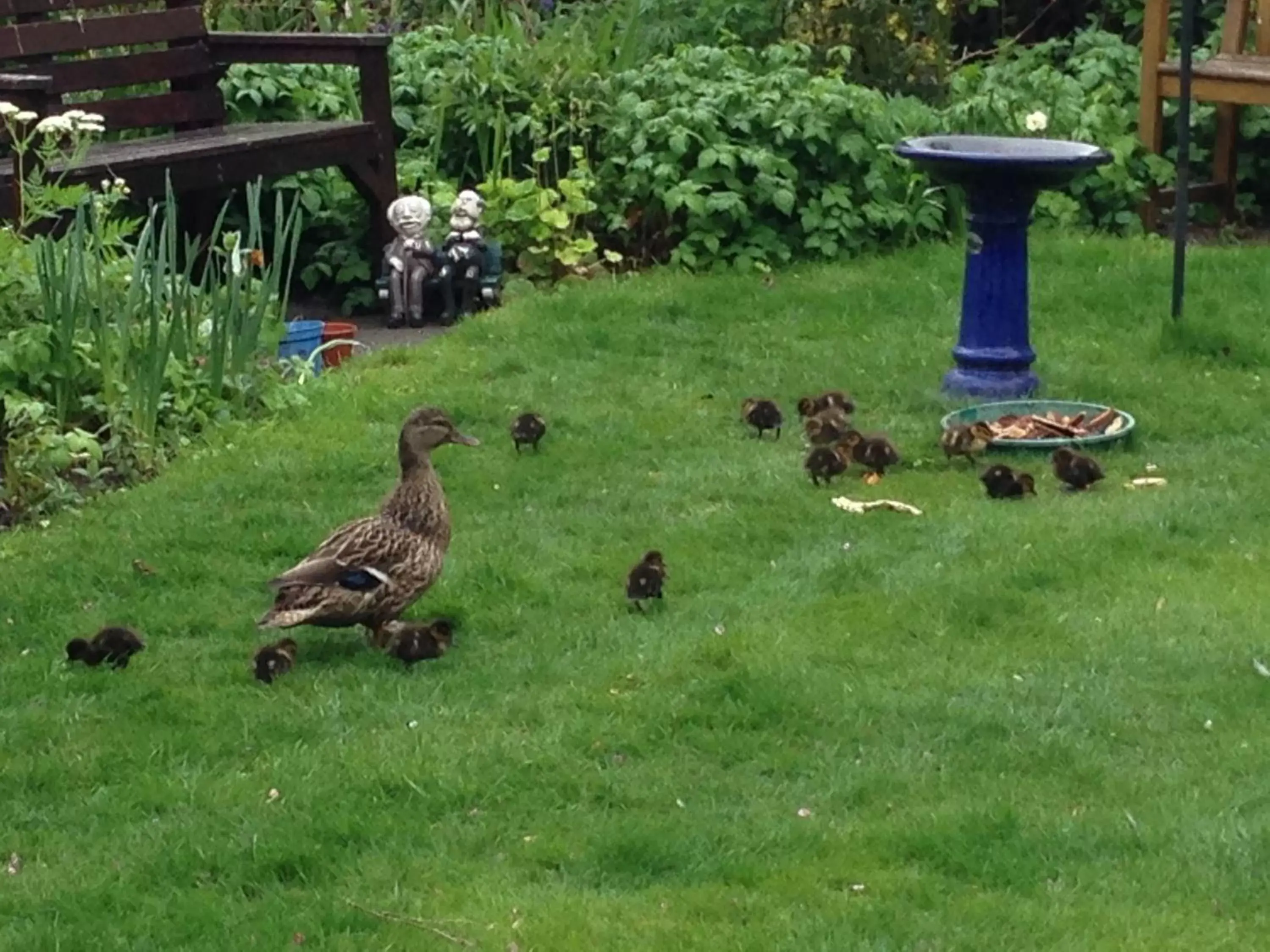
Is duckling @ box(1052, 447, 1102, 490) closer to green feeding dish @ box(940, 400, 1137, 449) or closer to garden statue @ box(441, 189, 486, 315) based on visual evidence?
green feeding dish @ box(940, 400, 1137, 449)

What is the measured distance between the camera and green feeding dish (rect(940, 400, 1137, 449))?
8.38 m

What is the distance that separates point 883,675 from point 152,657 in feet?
7.10

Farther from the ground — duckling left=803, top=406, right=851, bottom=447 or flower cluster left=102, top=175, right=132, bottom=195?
flower cluster left=102, top=175, right=132, bottom=195

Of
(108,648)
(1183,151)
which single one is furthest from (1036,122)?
(108,648)

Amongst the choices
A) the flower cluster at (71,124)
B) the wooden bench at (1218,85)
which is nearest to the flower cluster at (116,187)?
the flower cluster at (71,124)

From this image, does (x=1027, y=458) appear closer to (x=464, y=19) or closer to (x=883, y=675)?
(x=883, y=675)

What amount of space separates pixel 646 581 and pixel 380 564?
2.79 feet

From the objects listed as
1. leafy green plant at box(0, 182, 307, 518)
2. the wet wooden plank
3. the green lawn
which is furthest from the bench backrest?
the green lawn

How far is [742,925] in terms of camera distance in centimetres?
472

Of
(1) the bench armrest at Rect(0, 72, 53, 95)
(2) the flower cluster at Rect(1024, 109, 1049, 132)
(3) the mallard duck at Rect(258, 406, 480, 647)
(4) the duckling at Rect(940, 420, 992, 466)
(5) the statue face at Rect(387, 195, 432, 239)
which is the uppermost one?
(1) the bench armrest at Rect(0, 72, 53, 95)

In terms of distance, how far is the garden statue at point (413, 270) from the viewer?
36.4 ft

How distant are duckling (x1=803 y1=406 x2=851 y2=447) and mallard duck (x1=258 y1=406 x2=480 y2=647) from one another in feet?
6.90

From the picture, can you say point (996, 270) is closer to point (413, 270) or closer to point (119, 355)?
point (413, 270)

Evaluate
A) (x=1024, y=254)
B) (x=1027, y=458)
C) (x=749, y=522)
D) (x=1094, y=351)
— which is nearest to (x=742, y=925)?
(x=749, y=522)
